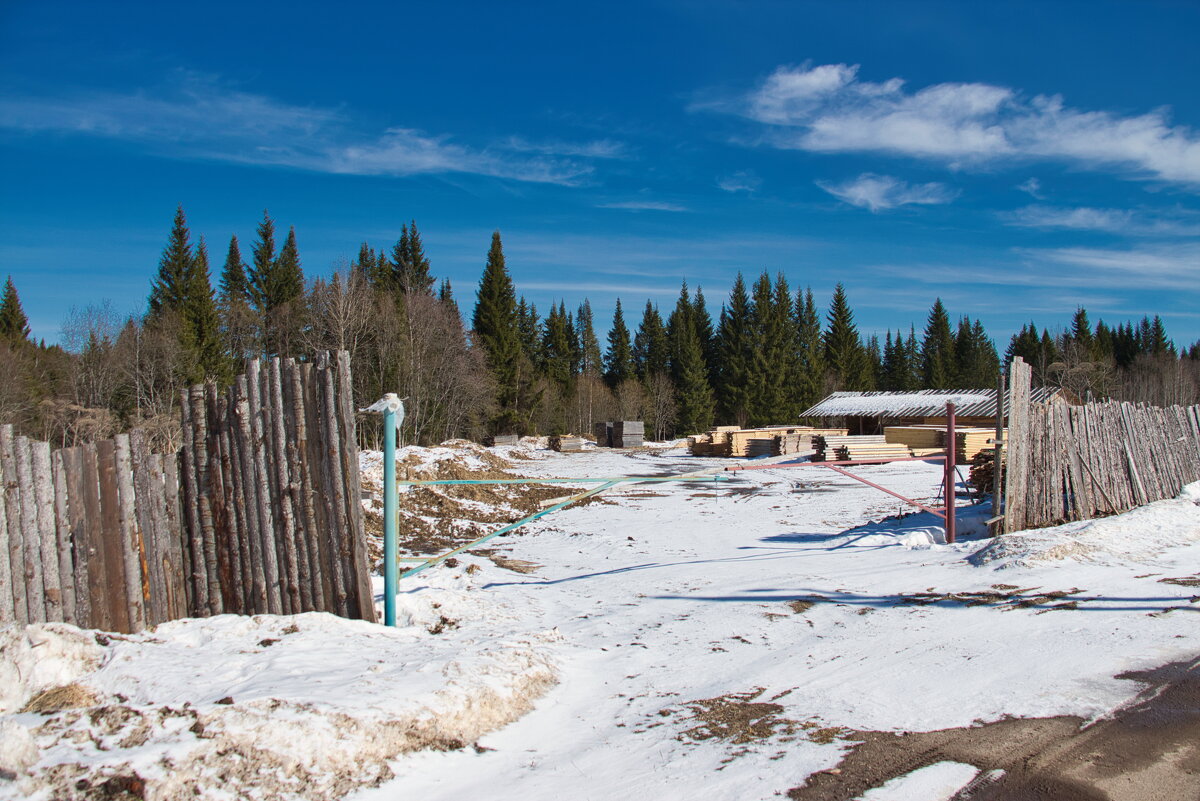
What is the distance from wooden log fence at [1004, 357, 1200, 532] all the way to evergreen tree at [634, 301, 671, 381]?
62.7 meters

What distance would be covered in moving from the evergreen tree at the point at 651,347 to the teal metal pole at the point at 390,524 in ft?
226

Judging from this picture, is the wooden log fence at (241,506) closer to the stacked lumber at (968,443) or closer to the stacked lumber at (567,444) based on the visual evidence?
the stacked lumber at (968,443)

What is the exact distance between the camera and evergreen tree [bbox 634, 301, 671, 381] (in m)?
79.2

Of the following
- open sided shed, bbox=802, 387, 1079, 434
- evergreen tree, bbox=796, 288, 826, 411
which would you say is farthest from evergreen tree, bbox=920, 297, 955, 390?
open sided shed, bbox=802, 387, 1079, 434

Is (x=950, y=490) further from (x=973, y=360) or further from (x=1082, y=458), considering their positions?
(x=973, y=360)

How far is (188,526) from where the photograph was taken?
226 inches

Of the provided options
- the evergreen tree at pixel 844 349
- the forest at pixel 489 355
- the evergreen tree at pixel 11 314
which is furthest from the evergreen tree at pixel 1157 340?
the evergreen tree at pixel 11 314

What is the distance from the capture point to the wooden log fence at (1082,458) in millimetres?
9508

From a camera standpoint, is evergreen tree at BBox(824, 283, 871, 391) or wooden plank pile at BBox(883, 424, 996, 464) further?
evergreen tree at BBox(824, 283, 871, 391)

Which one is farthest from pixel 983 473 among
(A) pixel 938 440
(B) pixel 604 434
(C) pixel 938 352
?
(C) pixel 938 352

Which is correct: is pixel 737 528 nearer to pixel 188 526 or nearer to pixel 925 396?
pixel 188 526

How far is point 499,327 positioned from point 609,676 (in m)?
53.8

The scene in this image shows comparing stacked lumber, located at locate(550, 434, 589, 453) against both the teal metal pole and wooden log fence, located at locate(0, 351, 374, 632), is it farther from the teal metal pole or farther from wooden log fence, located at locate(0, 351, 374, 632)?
wooden log fence, located at locate(0, 351, 374, 632)

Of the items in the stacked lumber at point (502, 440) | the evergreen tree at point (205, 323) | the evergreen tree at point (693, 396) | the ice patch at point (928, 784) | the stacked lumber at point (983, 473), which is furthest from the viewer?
the evergreen tree at point (693, 396)
